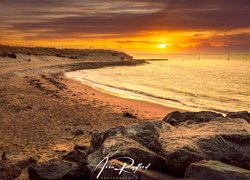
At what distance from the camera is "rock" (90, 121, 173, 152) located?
8.53 meters

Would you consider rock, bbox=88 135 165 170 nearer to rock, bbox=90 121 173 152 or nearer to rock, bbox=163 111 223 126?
rock, bbox=90 121 173 152

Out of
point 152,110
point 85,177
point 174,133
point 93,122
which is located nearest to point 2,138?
point 93,122

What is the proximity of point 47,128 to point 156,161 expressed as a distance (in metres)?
8.09

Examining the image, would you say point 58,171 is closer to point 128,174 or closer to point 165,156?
point 128,174

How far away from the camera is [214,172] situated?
6070mm

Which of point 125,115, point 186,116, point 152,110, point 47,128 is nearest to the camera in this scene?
point 186,116

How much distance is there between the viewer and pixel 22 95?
23.7 m

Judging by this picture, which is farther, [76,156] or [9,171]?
[76,156]

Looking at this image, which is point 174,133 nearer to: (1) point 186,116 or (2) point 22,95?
(1) point 186,116

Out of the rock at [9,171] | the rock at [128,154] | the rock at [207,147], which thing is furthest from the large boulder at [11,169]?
the rock at [207,147]

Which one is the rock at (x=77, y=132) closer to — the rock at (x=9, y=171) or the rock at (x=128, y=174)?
the rock at (x=9, y=171)
